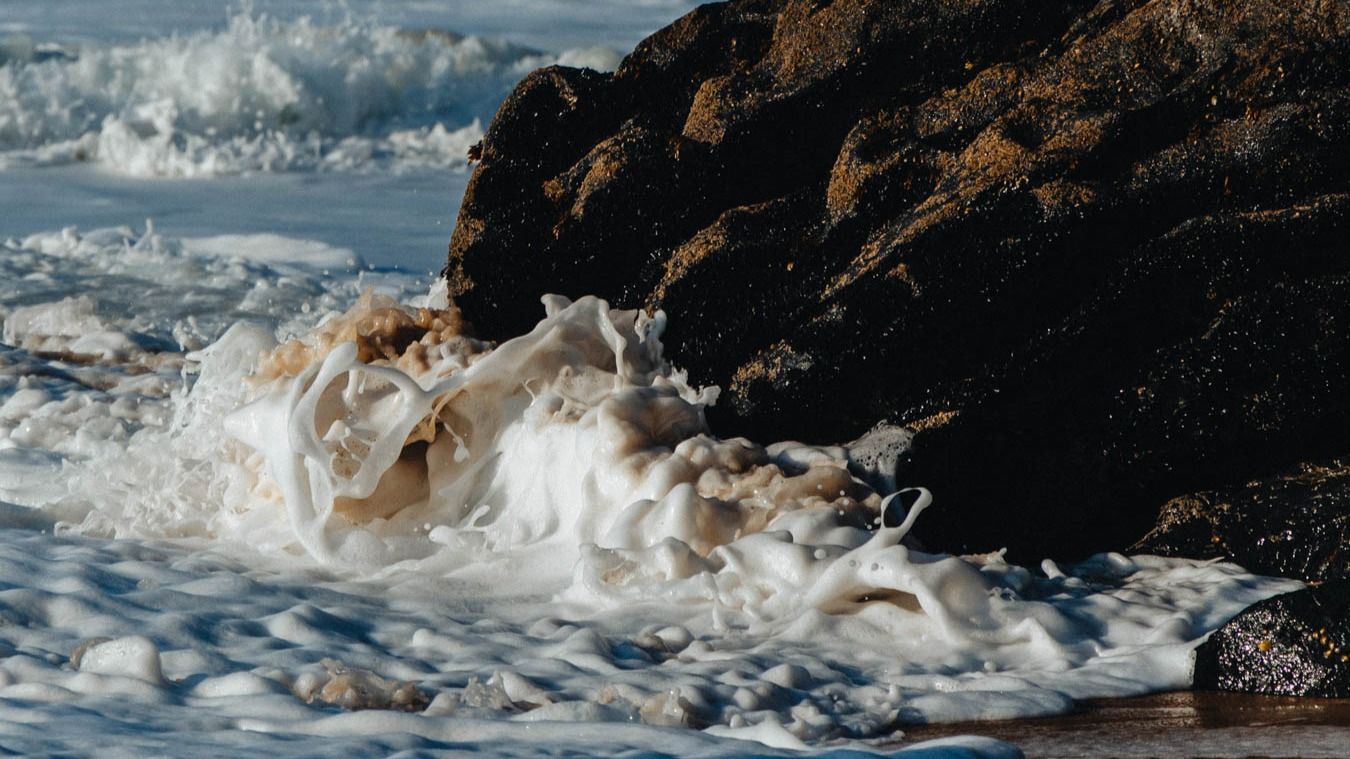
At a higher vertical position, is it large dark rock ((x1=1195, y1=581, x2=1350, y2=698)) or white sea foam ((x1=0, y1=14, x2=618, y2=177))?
white sea foam ((x1=0, y1=14, x2=618, y2=177))

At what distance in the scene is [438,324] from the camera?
455cm

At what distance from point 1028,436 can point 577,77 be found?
1.74m

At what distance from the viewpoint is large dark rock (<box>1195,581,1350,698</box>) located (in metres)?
2.92

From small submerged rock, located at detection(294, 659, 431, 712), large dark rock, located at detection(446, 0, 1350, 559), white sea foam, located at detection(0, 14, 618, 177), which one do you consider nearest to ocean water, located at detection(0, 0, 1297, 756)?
small submerged rock, located at detection(294, 659, 431, 712)

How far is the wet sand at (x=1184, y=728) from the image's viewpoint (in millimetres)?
2602

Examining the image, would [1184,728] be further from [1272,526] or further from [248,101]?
[248,101]

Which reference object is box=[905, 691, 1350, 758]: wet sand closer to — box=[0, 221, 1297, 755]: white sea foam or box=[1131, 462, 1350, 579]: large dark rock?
box=[0, 221, 1297, 755]: white sea foam

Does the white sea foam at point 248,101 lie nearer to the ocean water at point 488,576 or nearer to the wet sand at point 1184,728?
the ocean water at point 488,576

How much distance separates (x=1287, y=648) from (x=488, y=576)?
185cm

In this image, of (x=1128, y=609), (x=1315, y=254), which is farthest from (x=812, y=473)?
(x=1315, y=254)

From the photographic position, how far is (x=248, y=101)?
14797 millimetres

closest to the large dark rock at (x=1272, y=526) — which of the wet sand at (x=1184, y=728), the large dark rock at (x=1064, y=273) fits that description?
the large dark rock at (x=1064, y=273)

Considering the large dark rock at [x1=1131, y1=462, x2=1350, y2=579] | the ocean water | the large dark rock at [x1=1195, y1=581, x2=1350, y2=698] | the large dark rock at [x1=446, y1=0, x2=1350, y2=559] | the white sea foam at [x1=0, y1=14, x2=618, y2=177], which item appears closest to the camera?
the ocean water

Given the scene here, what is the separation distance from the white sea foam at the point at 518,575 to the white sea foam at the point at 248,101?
872 centimetres
